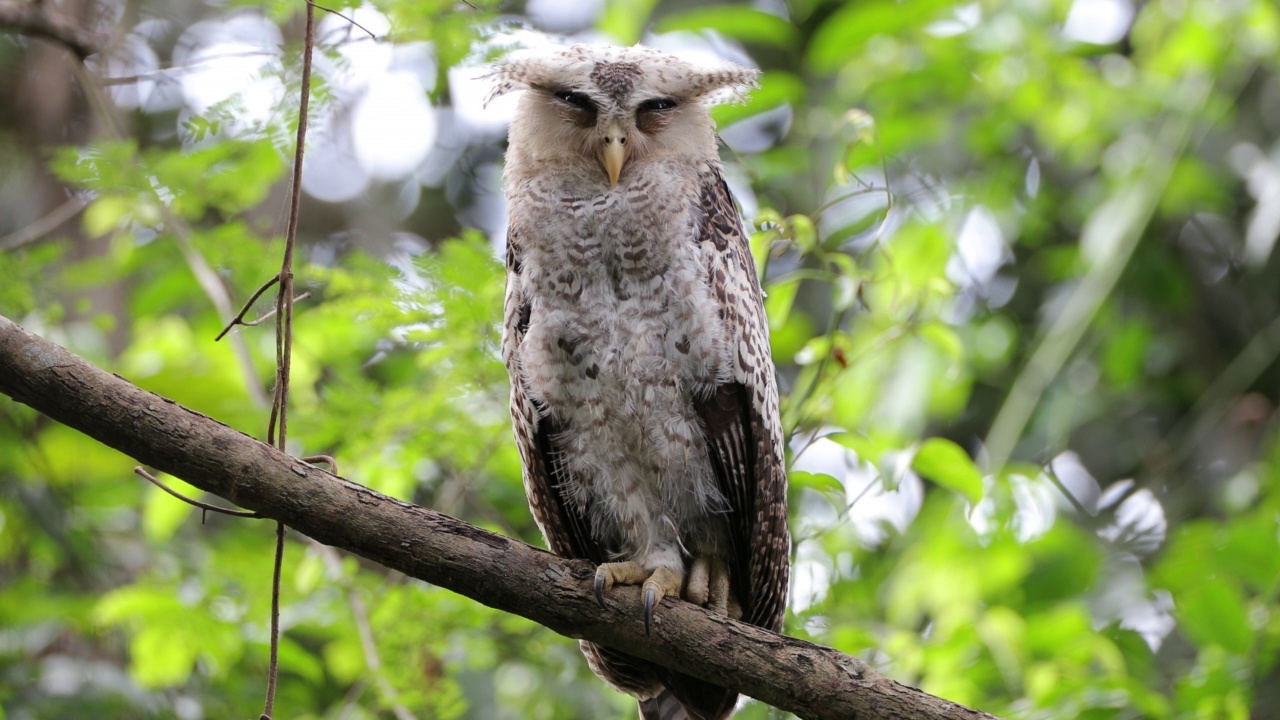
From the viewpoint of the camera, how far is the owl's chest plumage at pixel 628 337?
9.75 ft

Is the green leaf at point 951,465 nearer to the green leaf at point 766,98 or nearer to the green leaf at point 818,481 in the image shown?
the green leaf at point 818,481

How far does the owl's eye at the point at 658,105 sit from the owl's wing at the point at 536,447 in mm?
502

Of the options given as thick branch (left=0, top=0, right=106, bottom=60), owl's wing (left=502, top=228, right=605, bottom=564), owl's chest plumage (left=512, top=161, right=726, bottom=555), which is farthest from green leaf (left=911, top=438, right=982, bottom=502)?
thick branch (left=0, top=0, right=106, bottom=60)

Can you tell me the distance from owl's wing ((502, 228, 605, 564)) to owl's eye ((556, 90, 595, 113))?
15.4 inches

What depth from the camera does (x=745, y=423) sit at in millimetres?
3062

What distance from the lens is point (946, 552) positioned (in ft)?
14.1

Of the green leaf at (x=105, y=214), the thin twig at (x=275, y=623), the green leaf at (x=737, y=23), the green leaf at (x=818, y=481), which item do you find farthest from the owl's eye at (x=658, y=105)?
the green leaf at (x=105, y=214)

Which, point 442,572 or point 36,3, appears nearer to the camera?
point 442,572

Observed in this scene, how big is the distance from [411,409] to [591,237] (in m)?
1.30

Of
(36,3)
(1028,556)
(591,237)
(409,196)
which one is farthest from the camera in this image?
(409,196)

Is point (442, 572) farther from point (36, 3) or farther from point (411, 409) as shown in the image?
point (36, 3)

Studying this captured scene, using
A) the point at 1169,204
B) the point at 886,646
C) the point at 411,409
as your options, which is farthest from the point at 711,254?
the point at 1169,204

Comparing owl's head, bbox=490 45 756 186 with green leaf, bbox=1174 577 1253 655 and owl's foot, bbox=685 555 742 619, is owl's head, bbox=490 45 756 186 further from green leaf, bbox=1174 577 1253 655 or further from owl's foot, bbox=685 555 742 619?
green leaf, bbox=1174 577 1253 655

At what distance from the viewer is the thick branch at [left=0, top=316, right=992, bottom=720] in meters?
Result: 2.24
